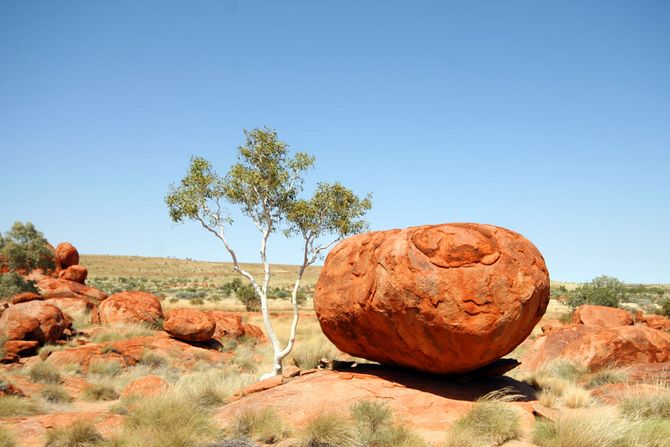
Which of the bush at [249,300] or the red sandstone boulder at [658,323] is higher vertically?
the red sandstone boulder at [658,323]

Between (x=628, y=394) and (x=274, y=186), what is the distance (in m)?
11.6

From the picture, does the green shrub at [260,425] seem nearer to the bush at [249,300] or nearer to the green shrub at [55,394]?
the green shrub at [55,394]

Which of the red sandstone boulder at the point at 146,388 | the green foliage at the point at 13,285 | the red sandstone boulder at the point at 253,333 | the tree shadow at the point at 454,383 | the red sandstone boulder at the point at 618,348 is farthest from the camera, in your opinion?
the green foliage at the point at 13,285

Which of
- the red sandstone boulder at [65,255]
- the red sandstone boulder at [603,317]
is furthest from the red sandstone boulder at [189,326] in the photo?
the red sandstone boulder at [65,255]

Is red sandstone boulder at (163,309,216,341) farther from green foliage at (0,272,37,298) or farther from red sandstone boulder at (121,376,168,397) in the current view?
green foliage at (0,272,37,298)

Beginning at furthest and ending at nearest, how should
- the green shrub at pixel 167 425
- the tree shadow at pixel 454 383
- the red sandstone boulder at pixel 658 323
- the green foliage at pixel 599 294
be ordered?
the green foliage at pixel 599 294 → the red sandstone boulder at pixel 658 323 → the tree shadow at pixel 454 383 → the green shrub at pixel 167 425

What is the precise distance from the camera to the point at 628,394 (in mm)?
10125

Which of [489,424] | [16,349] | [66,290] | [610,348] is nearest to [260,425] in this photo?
[489,424]

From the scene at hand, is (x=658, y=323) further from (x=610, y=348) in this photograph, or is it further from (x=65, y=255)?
(x=65, y=255)

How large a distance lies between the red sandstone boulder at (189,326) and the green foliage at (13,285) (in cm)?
1608

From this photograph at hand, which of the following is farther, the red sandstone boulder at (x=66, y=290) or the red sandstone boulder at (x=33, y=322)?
the red sandstone boulder at (x=66, y=290)

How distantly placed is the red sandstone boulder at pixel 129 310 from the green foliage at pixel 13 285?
37.0 ft

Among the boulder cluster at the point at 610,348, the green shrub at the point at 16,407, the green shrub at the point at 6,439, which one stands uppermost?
the boulder cluster at the point at 610,348

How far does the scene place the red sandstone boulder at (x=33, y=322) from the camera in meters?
18.5
